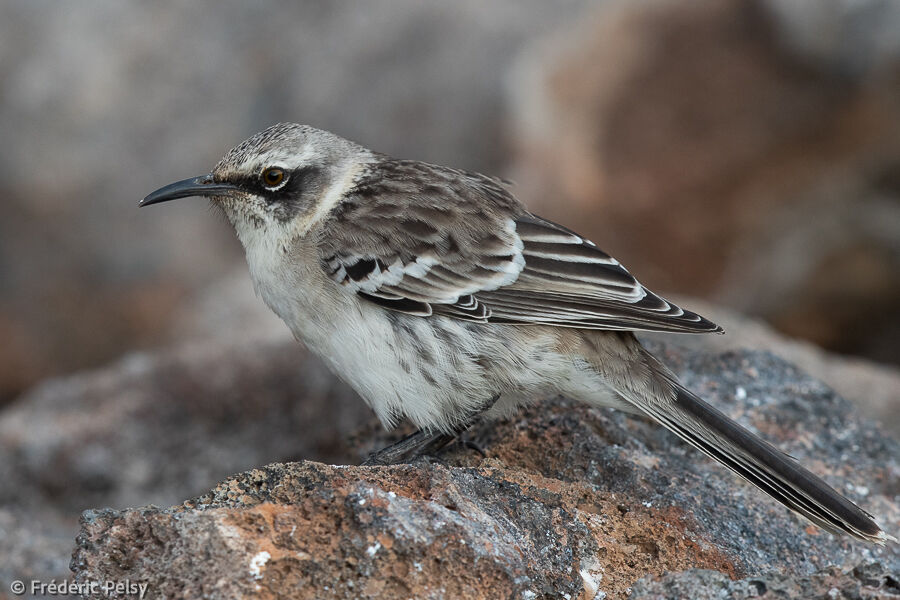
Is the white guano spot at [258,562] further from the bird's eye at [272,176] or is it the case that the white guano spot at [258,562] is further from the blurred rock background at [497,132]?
the blurred rock background at [497,132]

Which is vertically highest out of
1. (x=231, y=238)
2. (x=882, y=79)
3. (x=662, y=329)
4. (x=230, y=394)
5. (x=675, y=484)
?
(x=882, y=79)

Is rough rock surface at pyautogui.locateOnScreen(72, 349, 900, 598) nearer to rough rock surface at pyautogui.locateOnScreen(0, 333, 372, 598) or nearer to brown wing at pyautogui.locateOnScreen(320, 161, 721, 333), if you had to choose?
brown wing at pyautogui.locateOnScreen(320, 161, 721, 333)

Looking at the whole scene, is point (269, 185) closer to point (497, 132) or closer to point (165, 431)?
point (165, 431)

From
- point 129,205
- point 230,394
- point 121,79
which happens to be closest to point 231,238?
point 129,205

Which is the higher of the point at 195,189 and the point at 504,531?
the point at 195,189

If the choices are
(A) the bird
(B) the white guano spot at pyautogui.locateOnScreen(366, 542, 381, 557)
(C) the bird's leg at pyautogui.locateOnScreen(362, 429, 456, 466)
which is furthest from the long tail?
(B) the white guano spot at pyautogui.locateOnScreen(366, 542, 381, 557)

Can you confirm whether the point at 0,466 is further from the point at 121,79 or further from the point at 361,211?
the point at 121,79

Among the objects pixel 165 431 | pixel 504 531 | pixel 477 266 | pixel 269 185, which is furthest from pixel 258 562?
pixel 165 431
